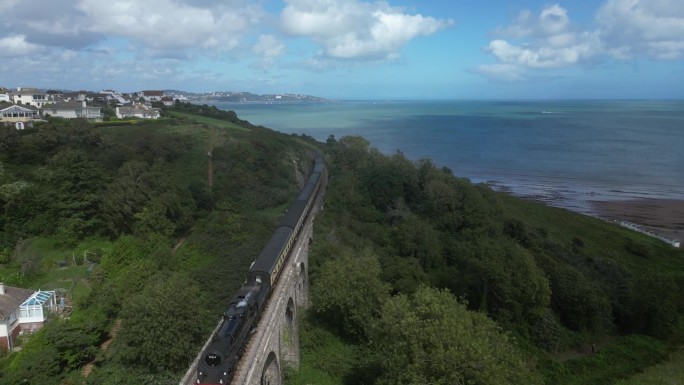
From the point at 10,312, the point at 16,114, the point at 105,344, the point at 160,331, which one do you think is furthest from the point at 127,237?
the point at 16,114

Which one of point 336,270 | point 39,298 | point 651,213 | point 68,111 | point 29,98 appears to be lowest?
point 651,213

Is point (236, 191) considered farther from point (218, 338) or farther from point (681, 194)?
point (681, 194)

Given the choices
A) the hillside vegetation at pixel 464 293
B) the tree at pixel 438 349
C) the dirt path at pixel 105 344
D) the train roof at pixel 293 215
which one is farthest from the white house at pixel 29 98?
the tree at pixel 438 349

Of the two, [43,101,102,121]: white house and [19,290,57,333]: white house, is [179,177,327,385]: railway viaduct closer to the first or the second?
[19,290,57,333]: white house

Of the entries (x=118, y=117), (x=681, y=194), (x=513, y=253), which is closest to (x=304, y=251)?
(x=513, y=253)

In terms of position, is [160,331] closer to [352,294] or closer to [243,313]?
[243,313]
